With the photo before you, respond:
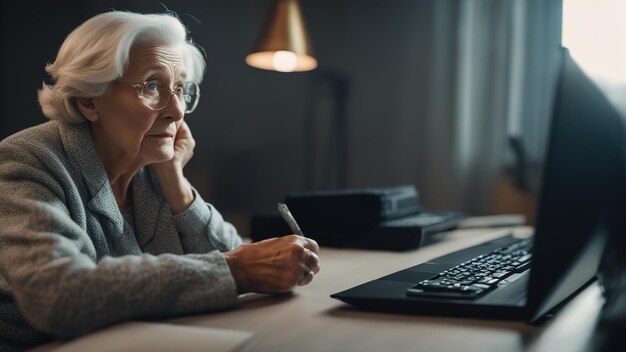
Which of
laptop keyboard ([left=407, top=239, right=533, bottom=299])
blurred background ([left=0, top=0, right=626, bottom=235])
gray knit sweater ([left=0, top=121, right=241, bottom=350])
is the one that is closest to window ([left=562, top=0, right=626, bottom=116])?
blurred background ([left=0, top=0, right=626, bottom=235])

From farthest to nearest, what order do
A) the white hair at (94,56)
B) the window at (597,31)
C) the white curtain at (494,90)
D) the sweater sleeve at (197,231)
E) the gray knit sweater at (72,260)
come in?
the white curtain at (494,90), the window at (597,31), the sweater sleeve at (197,231), the white hair at (94,56), the gray knit sweater at (72,260)

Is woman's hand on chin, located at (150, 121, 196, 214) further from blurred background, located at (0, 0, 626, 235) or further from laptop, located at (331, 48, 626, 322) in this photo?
blurred background, located at (0, 0, 626, 235)

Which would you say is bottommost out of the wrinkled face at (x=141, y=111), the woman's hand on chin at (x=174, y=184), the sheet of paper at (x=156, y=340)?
the sheet of paper at (x=156, y=340)

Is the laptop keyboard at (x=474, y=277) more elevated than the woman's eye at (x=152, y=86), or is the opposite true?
the woman's eye at (x=152, y=86)

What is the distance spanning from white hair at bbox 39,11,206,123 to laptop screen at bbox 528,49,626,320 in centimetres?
77

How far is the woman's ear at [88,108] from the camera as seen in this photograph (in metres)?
1.19

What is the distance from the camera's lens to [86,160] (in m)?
1.10

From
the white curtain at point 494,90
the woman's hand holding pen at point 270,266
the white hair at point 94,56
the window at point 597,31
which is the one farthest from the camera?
the white curtain at point 494,90

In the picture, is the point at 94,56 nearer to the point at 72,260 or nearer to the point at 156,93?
the point at 156,93

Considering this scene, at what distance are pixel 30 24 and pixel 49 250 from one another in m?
1.05

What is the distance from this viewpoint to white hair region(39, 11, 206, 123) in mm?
1125

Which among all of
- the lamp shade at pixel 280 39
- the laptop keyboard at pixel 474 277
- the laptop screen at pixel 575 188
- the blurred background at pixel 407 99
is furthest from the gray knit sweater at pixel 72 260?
the blurred background at pixel 407 99

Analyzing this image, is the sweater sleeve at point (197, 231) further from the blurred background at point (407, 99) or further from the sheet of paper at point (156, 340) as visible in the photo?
the blurred background at point (407, 99)

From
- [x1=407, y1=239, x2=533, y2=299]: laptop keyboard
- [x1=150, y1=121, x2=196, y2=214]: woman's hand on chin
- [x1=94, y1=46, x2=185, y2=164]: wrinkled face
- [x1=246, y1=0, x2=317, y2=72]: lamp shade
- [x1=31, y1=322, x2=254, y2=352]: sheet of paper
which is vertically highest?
[x1=246, y1=0, x2=317, y2=72]: lamp shade
